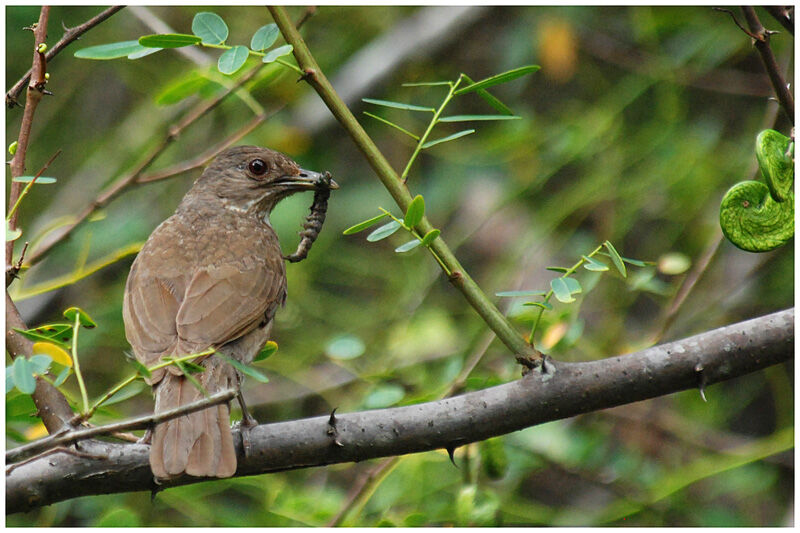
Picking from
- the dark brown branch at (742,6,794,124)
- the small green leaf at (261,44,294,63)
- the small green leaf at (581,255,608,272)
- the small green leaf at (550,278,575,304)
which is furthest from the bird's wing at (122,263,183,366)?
the dark brown branch at (742,6,794,124)

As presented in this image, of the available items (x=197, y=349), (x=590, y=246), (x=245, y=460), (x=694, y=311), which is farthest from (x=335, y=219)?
(x=245, y=460)

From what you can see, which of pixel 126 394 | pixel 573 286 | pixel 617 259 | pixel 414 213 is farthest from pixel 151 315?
pixel 617 259

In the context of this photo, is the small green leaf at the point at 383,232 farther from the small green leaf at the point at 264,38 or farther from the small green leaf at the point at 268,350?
the small green leaf at the point at 268,350

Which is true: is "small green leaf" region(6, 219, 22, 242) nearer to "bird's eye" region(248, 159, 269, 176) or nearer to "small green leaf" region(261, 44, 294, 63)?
"small green leaf" region(261, 44, 294, 63)

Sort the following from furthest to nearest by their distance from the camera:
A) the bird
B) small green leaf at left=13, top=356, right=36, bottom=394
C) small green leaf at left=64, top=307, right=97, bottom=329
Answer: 1. the bird
2. small green leaf at left=64, top=307, right=97, bottom=329
3. small green leaf at left=13, top=356, right=36, bottom=394

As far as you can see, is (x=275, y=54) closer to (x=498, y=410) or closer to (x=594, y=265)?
(x=594, y=265)

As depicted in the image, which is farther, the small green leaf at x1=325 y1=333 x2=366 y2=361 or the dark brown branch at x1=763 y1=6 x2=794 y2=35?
the small green leaf at x1=325 y1=333 x2=366 y2=361

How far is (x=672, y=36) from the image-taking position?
6.32m

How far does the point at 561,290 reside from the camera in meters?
2.66

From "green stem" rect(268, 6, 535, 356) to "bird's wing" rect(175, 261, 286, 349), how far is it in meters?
1.15

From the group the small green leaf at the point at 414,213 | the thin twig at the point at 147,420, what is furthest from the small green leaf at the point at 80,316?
the small green leaf at the point at 414,213

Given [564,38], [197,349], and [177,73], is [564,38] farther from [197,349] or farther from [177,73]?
[197,349]

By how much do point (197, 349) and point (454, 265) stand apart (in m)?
1.18

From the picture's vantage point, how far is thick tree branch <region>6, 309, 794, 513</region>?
8.66ft
